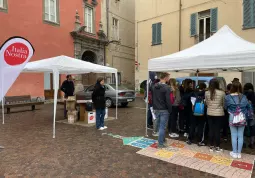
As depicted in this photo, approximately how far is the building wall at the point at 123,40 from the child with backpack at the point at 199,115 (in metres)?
14.4

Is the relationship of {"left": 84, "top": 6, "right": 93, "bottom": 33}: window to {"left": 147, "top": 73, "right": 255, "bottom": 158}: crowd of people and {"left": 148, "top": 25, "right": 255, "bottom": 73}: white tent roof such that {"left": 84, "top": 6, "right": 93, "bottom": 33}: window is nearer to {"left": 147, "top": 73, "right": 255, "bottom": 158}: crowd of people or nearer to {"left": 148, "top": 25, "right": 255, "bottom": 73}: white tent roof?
{"left": 148, "top": 25, "right": 255, "bottom": 73}: white tent roof

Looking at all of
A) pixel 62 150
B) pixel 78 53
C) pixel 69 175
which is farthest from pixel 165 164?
pixel 78 53

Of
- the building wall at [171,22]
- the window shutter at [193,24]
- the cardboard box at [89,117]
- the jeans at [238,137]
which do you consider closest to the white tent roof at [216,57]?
the jeans at [238,137]

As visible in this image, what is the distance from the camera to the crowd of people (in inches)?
158

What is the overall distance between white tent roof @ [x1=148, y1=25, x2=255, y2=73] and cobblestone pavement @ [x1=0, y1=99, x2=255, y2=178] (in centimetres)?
197

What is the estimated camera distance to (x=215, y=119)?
432 centimetres

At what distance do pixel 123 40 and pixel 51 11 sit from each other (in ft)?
26.4

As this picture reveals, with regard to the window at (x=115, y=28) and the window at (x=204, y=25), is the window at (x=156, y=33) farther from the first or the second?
the window at (x=115, y=28)

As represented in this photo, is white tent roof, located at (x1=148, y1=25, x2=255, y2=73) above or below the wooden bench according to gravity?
above

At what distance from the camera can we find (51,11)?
1406 centimetres

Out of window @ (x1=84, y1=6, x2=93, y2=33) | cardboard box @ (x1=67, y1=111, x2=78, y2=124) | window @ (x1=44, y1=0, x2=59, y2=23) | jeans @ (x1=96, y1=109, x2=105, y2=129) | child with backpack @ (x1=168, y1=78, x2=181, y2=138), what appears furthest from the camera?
window @ (x1=84, y1=6, x2=93, y2=33)

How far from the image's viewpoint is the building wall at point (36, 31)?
11855mm

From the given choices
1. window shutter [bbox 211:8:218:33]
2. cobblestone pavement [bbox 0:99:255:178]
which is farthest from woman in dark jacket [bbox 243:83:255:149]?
window shutter [bbox 211:8:218:33]

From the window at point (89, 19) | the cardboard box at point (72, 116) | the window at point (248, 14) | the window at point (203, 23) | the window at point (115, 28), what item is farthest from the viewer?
the window at point (115, 28)
